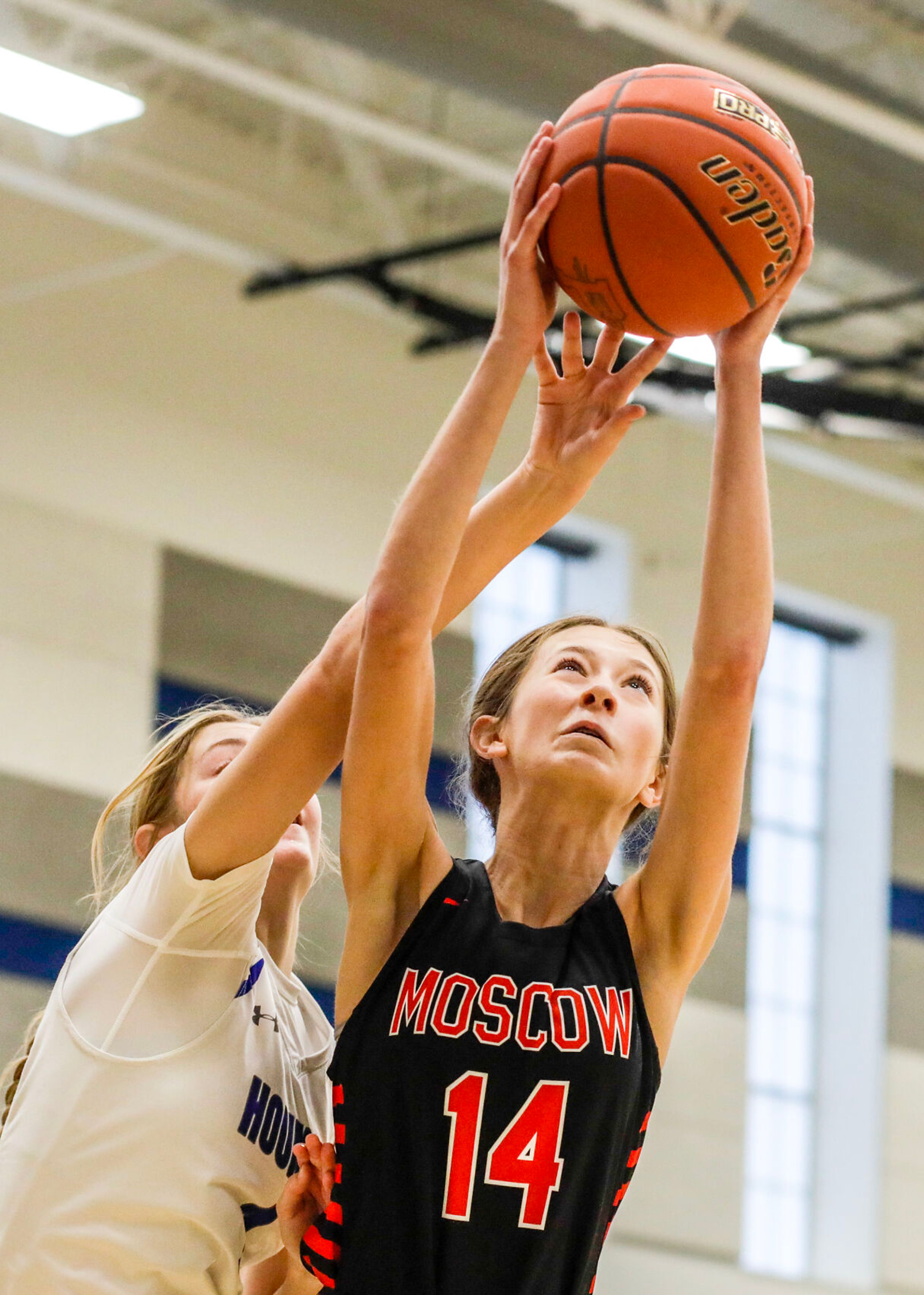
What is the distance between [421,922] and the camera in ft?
7.63

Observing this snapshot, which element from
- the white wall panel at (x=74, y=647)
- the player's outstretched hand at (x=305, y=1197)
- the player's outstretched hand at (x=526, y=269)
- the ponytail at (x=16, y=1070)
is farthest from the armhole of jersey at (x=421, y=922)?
the white wall panel at (x=74, y=647)

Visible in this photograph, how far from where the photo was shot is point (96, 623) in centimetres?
982

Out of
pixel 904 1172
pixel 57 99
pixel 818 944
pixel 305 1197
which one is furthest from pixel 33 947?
pixel 305 1197

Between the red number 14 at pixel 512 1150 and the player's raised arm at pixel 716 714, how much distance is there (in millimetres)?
239

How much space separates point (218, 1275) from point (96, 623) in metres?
7.60

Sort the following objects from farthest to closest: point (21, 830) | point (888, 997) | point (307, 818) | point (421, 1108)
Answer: point (888, 997)
point (21, 830)
point (307, 818)
point (421, 1108)

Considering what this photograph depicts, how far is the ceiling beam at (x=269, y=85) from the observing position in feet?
26.0

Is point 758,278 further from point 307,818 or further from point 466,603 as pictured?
point 307,818

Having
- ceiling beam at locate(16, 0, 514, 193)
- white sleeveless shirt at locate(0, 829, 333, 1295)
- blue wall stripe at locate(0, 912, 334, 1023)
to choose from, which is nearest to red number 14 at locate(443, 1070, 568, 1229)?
white sleeveless shirt at locate(0, 829, 333, 1295)

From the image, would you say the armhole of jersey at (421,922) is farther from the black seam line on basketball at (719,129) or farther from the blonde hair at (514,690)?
the black seam line on basketball at (719,129)

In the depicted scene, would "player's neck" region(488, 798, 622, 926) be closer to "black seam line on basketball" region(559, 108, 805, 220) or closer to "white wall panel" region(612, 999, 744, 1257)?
"black seam line on basketball" region(559, 108, 805, 220)

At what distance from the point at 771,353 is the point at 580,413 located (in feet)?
21.2

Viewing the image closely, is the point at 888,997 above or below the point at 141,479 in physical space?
below

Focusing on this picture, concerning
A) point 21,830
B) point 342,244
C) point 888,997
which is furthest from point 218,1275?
point 888,997
